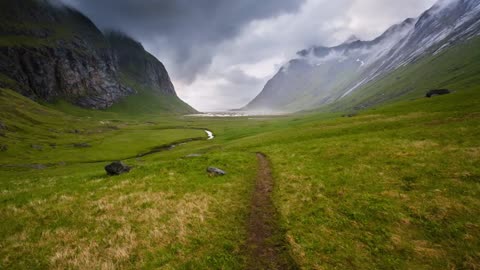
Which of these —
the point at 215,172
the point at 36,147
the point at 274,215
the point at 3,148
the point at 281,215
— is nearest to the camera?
the point at 281,215

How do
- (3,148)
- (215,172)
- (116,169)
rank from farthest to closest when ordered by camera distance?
(3,148)
(116,169)
(215,172)

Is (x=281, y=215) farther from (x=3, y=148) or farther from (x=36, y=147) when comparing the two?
(x=36, y=147)

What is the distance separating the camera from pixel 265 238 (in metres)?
12.9

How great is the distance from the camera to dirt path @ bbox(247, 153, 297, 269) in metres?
10.9

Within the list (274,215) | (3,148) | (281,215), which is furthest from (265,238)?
(3,148)

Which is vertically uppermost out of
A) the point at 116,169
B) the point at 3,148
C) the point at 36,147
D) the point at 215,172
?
the point at 3,148

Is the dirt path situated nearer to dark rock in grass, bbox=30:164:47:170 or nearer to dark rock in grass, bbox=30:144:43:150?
dark rock in grass, bbox=30:164:47:170

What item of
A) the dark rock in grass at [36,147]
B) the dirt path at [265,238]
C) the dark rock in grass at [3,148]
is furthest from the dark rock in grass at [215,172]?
the dark rock in grass at [36,147]

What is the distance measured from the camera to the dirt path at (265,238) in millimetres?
10914

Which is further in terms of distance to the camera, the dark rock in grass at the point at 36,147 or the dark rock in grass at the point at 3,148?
the dark rock in grass at the point at 36,147

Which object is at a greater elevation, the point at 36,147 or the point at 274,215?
the point at 36,147

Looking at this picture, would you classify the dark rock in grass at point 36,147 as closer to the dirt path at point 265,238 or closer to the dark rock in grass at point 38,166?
the dark rock in grass at point 38,166

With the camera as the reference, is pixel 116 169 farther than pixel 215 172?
Yes

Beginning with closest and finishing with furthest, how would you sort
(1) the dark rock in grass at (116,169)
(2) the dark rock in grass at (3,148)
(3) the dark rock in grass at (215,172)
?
(3) the dark rock in grass at (215,172) < (1) the dark rock in grass at (116,169) < (2) the dark rock in grass at (3,148)
